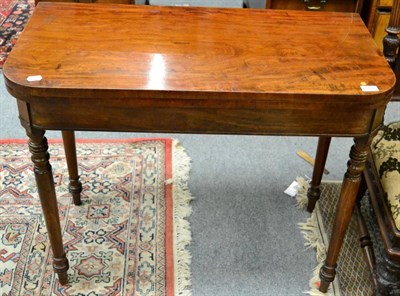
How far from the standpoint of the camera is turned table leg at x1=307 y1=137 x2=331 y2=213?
1795mm

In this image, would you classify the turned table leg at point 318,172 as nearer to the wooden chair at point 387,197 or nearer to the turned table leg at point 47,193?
the wooden chair at point 387,197

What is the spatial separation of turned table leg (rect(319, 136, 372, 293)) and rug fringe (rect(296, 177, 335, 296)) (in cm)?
3

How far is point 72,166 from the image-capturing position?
1.87m

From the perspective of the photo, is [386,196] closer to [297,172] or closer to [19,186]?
[297,172]

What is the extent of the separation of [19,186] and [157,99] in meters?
1.03

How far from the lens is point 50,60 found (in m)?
1.30

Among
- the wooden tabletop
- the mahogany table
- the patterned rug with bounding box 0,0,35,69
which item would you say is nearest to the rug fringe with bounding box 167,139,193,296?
the mahogany table

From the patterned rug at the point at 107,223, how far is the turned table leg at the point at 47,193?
10 cm

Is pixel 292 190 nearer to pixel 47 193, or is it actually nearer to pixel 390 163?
pixel 390 163

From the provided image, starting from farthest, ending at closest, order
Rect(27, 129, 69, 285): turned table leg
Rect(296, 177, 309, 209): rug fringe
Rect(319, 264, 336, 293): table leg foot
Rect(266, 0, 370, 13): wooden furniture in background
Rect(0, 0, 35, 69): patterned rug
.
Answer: Rect(0, 0, 35, 69): patterned rug, Rect(266, 0, 370, 13): wooden furniture in background, Rect(296, 177, 309, 209): rug fringe, Rect(319, 264, 336, 293): table leg foot, Rect(27, 129, 69, 285): turned table leg

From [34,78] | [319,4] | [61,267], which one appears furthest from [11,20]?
[34,78]

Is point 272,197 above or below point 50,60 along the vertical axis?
below

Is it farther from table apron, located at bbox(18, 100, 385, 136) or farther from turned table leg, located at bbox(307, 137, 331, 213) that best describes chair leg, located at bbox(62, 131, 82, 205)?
turned table leg, located at bbox(307, 137, 331, 213)

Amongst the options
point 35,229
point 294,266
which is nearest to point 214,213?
point 294,266
